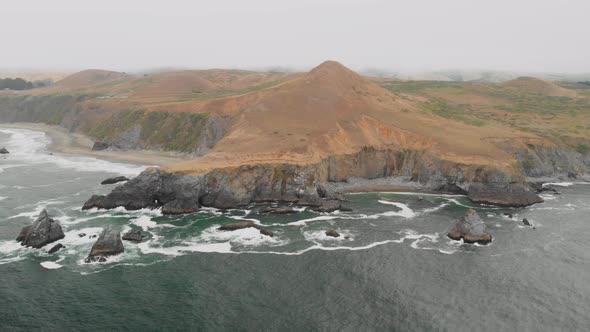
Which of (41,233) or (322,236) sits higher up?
(41,233)

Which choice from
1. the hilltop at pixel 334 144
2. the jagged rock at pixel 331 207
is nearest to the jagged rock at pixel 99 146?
the hilltop at pixel 334 144

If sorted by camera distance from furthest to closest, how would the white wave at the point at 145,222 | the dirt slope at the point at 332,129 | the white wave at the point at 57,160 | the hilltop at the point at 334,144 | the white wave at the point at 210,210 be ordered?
the white wave at the point at 57,160 → the dirt slope at the point at 332,129 → the hilltop at the point at 334,144 → the white wave at the point at 210,210 → the white wave at the point at 145,222

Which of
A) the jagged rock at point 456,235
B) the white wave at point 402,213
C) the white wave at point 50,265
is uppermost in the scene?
the white wave at point 50,265

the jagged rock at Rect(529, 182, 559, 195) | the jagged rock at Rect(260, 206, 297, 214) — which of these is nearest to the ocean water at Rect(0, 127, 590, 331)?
the jagged rock at Rect(260, 206, 297, 214)

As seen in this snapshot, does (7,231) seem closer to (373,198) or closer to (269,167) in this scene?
(269,167)

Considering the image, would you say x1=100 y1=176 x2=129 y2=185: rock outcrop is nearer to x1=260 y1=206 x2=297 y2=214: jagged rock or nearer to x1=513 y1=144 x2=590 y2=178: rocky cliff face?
x1=260 y1=206 x2=297 y2=214: jagged rock

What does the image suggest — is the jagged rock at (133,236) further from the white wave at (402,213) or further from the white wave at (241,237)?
the white wave at (402,213)

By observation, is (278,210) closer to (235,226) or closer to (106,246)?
(235,226)

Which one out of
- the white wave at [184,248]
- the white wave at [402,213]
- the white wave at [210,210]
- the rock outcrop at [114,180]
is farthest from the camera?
the rock outcrop at [114,180]

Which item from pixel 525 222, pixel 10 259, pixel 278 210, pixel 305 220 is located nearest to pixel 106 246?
pixel 10 259
